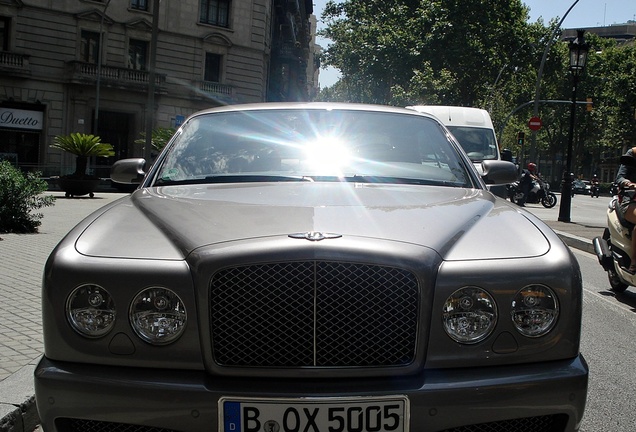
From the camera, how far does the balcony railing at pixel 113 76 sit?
34.9m

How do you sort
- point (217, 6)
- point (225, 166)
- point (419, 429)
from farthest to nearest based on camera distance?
point (217, 6)
point (225, 166)
point (419, 429)

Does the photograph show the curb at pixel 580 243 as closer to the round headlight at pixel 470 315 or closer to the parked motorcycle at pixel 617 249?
the parked motorcycle at pixel 617 249

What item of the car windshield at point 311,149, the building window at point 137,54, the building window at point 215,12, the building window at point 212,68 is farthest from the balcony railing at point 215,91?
the car windshield at point 311,149

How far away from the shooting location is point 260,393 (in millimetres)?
2318

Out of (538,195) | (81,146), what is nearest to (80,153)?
(81,146)

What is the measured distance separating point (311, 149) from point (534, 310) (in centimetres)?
176

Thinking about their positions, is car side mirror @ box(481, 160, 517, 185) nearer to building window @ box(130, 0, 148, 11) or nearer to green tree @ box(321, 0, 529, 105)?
building window @ box(130, 0, 148, 11)

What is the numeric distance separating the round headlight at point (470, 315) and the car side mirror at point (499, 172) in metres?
2.14

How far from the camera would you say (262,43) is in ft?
137

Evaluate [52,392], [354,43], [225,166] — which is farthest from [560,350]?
[354,43]

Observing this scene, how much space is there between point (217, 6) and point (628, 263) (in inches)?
1425

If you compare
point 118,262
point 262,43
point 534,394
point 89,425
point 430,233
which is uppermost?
point 262,43

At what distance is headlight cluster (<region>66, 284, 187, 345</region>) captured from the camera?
243 cm

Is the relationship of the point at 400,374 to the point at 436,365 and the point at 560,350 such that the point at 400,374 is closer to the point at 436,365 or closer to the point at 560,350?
the point at 436,365
